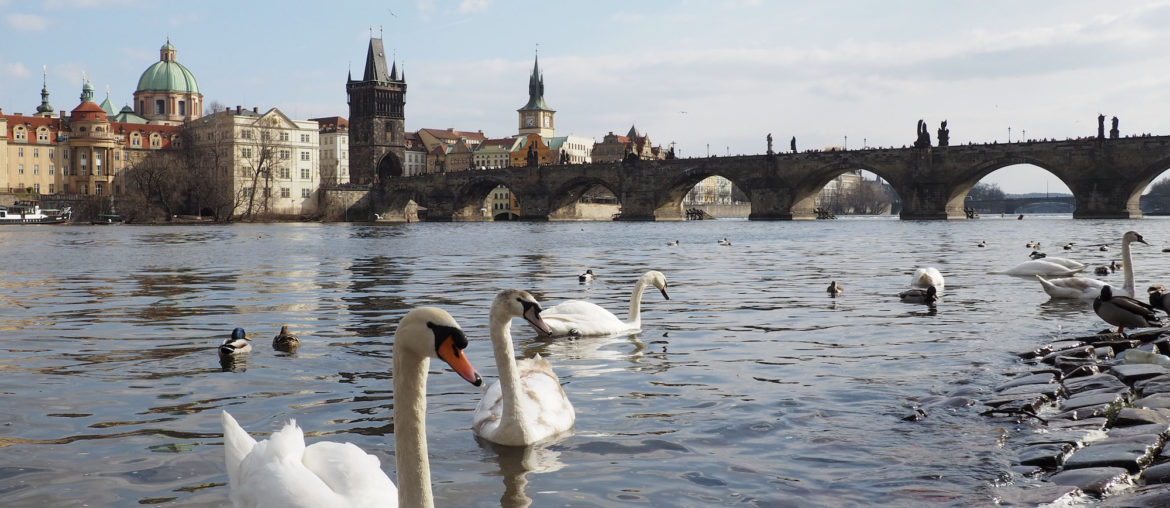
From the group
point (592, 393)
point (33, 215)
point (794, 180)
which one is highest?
point (794, 180)

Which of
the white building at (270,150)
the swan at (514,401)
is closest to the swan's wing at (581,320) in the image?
the swan at (514,401)

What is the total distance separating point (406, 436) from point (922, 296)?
11.2 meters

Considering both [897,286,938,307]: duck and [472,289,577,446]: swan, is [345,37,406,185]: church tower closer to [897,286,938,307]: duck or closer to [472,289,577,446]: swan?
[897,286,938,307]: duck

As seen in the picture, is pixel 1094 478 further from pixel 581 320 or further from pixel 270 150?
pixel 270 150

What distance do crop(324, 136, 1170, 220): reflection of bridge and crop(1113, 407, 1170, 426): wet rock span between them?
2740 inches

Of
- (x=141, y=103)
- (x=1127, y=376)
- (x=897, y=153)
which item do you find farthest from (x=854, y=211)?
(x=1127, y=376)

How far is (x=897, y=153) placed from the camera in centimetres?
7762

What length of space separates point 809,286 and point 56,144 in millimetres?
110811

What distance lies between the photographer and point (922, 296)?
12953 millimetres

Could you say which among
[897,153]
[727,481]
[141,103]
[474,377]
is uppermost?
[141,103]

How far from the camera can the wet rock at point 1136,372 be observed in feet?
20.6

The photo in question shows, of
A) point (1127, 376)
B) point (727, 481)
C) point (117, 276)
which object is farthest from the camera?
point (117, 276)

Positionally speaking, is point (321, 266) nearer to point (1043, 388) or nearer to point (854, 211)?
point (1043, 388)

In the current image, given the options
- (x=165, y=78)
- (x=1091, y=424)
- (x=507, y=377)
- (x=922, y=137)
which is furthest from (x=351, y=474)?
(x=165, y=78)
